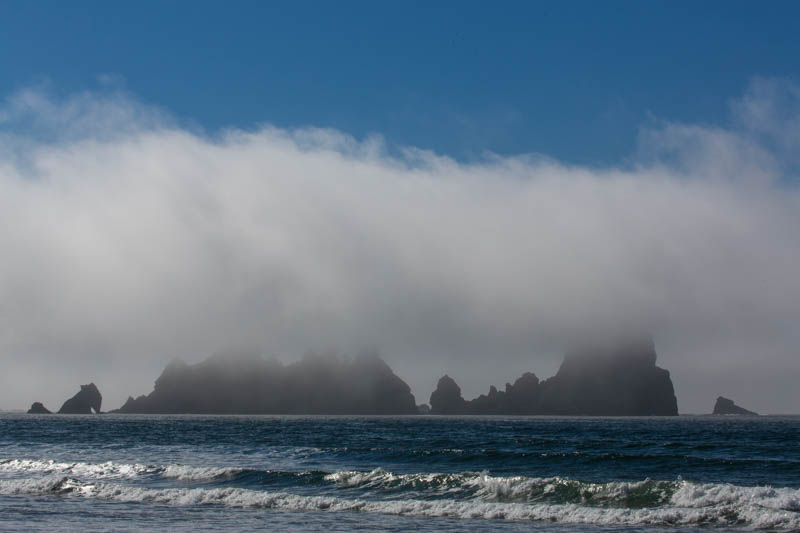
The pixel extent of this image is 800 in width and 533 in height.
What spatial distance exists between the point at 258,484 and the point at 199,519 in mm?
10920

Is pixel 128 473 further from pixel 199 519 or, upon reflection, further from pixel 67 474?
pixel 199 519

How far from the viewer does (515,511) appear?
2834 centimetres

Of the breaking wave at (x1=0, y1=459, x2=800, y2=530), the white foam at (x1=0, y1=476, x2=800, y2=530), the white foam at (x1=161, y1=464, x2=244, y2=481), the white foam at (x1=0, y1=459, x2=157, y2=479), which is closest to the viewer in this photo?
the white foam at (x1=0, y1=476, x2=800, y2=530)

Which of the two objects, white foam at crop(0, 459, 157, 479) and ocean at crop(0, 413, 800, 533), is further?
white foam at crop(0, 459, 157, 479)

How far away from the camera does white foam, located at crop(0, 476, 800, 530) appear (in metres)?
26.0

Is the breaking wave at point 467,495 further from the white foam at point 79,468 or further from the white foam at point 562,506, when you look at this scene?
the white foam at point 79,468

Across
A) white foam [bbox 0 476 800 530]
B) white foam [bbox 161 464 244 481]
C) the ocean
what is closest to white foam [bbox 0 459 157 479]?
the ocean

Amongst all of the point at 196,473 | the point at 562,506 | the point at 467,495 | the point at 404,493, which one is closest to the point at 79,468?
the point at 196,473

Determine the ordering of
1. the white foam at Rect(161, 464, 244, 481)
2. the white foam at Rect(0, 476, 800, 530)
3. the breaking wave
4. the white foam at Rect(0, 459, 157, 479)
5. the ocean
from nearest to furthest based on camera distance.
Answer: the ocean → the white foam at Rect(0, 476, 800, 530) → the breaking wave → the white foam at Rect(161, 464, 244, 481) → the white foam at Rect(0, 459, 157, 479)

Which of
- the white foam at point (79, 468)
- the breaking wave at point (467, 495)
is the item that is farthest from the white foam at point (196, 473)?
the white foam at point (79, 468)

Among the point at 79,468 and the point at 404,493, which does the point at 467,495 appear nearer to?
the point at 404,493

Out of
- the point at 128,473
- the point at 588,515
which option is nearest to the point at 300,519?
the point at 588,515

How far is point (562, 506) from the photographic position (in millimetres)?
28922

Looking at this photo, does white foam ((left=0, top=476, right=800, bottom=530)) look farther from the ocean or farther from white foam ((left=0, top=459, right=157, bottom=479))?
white foam ((left=0, top=459, right=157, bottom=479))
